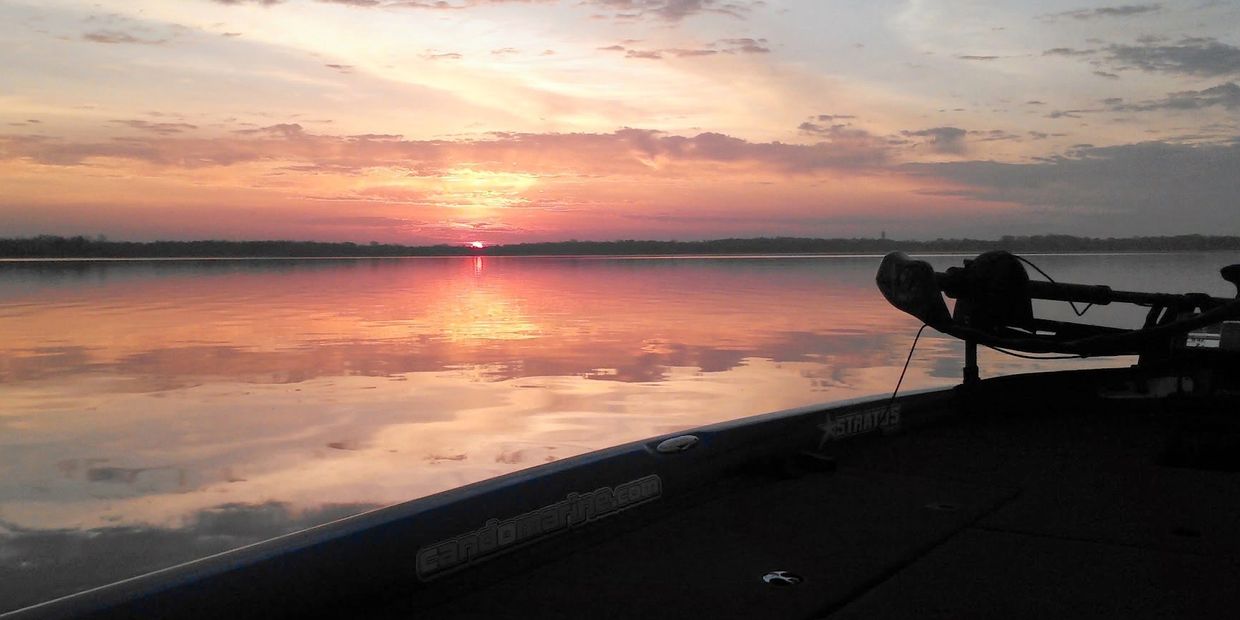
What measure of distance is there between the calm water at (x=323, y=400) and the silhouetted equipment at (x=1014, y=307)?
4870mm

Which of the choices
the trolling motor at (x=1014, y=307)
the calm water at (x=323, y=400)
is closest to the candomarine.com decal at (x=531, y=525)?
the trolling motor at (x=1014, y=307)

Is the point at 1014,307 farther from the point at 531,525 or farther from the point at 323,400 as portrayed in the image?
the point at 323,400

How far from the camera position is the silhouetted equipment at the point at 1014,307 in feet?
13.3

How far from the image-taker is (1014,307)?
4.55 m

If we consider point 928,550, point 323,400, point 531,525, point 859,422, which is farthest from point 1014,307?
point 323,400

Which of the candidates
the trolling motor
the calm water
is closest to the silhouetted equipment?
the trolling motor

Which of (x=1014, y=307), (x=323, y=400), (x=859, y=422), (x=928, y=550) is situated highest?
(x=1014, y=307)

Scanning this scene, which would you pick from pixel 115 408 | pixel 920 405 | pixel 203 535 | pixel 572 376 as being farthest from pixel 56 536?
pixel 572 376

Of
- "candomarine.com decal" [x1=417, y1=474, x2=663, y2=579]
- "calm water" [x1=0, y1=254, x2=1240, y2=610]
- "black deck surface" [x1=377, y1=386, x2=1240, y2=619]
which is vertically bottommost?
"calm water" [x1=0, y1=254, x2=1240, y2=610]

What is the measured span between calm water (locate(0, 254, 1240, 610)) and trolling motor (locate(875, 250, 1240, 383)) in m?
4.87

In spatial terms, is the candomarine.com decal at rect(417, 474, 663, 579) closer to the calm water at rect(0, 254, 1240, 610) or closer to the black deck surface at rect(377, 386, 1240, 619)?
the black deck surface at rect(377, 386, 1240, 619)

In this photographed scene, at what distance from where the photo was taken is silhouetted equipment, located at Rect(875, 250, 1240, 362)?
13.3 ft

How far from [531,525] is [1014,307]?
117 inches

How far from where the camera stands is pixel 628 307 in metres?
28.9
